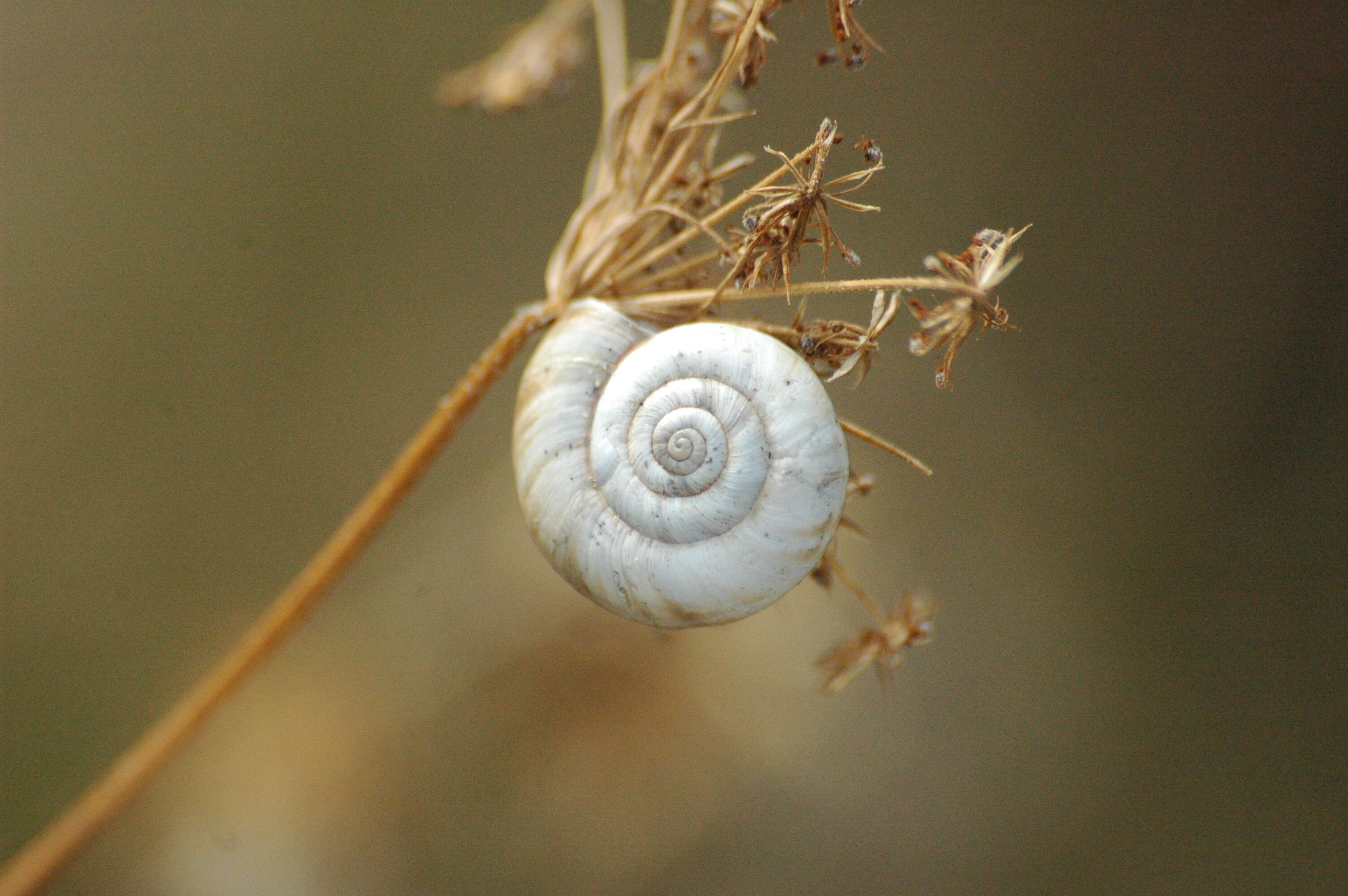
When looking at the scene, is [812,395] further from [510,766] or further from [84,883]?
[84,883]

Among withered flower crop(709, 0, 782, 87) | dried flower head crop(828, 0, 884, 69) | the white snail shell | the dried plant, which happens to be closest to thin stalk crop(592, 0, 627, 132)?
the dried plant

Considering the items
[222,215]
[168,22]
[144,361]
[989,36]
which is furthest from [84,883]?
[989,36]

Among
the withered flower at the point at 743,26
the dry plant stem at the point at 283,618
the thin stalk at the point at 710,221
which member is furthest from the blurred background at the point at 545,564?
the thin stalk at the point at 710,221

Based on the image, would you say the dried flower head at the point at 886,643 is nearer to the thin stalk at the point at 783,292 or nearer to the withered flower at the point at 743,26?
the thin stalk at the point at 783,292

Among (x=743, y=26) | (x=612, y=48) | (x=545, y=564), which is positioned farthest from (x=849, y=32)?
(x=545, y=564)

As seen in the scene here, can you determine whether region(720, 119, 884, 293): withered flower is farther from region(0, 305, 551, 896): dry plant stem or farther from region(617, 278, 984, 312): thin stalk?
region(0, 305, 551, 896): dry plant stem

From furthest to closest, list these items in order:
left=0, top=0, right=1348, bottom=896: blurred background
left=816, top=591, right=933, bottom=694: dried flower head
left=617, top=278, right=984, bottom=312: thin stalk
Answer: left=0, top=0, right=1348, bottom=896: blurred background → left=816, top=591, right=933, bottom=694: dried flower head → left=617, top=278, right=984, bottom=312: thin stalk
